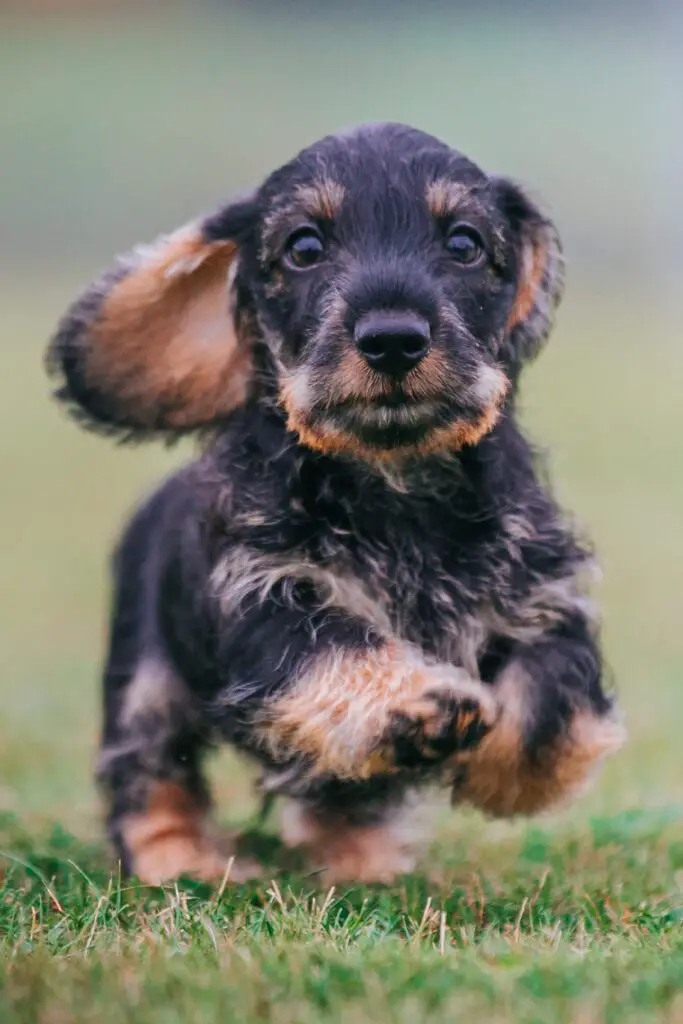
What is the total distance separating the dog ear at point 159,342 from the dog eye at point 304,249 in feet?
1.33

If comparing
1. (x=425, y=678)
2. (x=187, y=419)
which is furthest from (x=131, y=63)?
(x=425, y=678)

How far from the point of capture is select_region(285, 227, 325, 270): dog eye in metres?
4.35

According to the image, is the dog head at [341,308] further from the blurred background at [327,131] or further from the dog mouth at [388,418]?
the blurred background at [327,131]

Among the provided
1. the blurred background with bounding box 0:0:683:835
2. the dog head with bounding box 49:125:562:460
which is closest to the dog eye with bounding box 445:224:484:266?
the dog head with bounding box 49:125:562:460

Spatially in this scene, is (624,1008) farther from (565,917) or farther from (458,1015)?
(565,917)

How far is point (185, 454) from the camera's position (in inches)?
552

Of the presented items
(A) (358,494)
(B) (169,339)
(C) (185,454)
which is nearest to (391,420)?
(A) (358,494)

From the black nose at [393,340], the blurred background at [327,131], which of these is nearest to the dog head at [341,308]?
the black nose at [393,340]

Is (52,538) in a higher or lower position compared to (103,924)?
lower

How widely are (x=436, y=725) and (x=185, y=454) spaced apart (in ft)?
33.8

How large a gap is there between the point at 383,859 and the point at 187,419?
1.44 meters

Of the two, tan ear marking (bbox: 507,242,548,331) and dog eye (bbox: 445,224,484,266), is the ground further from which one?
dog eye (bbox: 445,224,484,266)

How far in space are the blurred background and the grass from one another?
51mm

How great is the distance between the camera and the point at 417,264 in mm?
4133
